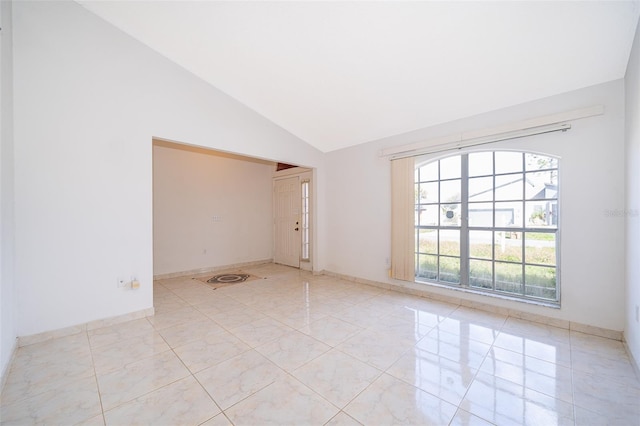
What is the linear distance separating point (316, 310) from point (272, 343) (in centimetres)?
98

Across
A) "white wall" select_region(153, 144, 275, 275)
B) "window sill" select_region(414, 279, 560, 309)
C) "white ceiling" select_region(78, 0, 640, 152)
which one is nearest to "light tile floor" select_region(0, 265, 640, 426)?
"window sill" select_region(414, 279, 560, 309)

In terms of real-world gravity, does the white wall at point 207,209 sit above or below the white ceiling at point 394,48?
below

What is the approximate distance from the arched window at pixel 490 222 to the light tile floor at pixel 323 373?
0.58 metres

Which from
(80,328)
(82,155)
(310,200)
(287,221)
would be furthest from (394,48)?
(80,328)

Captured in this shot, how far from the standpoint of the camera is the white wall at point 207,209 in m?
5.08

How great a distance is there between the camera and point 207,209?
5676 mm

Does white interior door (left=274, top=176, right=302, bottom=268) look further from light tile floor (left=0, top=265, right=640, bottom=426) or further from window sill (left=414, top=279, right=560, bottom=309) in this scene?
window sill (left=414, top=279, right=560, bottom=309)

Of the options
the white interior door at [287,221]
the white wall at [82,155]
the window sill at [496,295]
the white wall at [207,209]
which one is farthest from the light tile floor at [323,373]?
the white interior door at [287,221]

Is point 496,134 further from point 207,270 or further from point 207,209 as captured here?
point 207,270

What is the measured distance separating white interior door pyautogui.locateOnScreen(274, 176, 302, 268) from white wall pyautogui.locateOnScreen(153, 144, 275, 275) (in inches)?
11.1

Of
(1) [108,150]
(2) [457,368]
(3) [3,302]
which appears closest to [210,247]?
(1) [108,150]

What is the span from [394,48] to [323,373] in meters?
3.27

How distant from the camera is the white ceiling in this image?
7.43 feet

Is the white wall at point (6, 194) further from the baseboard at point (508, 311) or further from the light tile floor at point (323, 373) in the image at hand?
the baseboard at point (508, 311)
